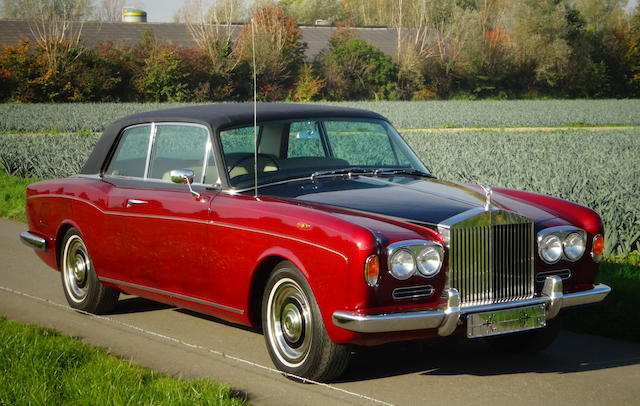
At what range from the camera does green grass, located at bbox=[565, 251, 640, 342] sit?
22.8ft

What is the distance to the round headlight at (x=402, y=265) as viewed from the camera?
5.08 meters

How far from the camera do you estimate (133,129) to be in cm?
755

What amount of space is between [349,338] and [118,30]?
8156 centimetres

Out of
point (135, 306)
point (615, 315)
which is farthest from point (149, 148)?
point (615, 315)

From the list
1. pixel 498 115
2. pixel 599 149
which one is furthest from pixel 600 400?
pixel 498 115

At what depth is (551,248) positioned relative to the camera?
18.6 feet

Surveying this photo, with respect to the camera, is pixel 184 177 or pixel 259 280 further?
pixel 184 177

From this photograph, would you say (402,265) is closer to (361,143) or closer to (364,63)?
(361,143)

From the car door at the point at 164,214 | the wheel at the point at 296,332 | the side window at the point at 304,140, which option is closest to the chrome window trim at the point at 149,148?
the car door at the point at 164,214

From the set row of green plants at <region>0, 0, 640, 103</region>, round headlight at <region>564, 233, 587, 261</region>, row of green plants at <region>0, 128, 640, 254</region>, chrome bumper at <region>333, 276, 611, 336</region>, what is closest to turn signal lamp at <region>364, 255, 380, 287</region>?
chrome bumper at <region>333, 276, 611, 336</region>

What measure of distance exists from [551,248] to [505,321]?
624mm

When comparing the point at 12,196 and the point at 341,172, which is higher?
the point at 341,172

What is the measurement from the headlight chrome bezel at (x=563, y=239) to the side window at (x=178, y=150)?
2363 mm

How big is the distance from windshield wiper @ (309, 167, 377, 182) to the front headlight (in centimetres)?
145
